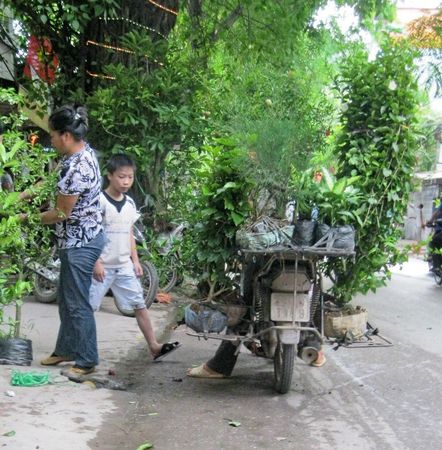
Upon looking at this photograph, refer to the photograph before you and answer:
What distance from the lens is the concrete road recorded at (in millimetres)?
3936

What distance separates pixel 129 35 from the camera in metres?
7.09

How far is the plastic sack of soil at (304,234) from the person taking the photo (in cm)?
445

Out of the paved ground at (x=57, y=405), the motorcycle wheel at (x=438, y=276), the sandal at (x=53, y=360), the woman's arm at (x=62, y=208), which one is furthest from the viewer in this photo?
the motorcycle wheel at (x=438, y=276)

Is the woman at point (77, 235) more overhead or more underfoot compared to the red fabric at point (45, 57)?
more underfoot

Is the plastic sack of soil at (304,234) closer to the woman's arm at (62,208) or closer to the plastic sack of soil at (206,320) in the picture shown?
the plastic sack of soil at (206,320)

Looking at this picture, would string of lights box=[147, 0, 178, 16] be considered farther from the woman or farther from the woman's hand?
the woman's hand

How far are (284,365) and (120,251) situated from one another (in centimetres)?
163

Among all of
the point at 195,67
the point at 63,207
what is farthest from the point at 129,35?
the point at 63,207

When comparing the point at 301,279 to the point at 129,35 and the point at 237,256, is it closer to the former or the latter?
the point at 237,256

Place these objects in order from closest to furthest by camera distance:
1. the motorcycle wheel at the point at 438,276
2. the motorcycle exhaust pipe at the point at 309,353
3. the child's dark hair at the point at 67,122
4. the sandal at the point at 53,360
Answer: the child's dark hair at the point at 67,122 < the motorcycle exhaust pipe at the point at 309,353 < the sandal at the point at 53,360 < the motorcycle wheel at the point at 438,276

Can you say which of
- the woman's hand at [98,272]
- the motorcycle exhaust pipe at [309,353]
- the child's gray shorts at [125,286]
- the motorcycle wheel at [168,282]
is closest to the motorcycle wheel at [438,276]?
the motorcycle wheel at [168,282]

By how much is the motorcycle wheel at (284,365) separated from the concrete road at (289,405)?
0.31ft

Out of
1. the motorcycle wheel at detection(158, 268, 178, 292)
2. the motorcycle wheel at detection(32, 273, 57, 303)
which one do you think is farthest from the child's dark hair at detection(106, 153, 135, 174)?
the motorcycle wheel at detection(158, 268, 178, 292)

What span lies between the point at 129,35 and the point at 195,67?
778 mm
